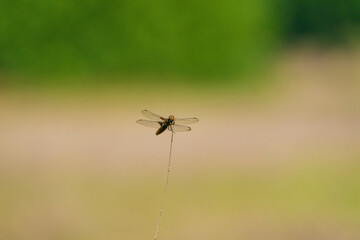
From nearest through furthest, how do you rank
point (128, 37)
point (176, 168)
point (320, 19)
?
point (176, 168)
point (128, 37)
point (320, 19)

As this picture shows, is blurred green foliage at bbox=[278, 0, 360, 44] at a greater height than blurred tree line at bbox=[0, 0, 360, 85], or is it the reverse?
blurred green foliage at bbox=[278, 0, 360, 44]

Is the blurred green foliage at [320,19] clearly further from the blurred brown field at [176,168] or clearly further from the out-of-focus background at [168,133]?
the blurred brown field at [176,168]

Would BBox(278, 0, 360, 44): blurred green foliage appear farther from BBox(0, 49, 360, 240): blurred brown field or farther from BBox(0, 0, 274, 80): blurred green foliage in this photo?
BBox(0, 49, 360, 240): blurred brown field

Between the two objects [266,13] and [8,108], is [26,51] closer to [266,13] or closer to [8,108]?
[8,108]

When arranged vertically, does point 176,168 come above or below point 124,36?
below

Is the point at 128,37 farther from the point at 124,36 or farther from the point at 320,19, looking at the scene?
the point at 320,19

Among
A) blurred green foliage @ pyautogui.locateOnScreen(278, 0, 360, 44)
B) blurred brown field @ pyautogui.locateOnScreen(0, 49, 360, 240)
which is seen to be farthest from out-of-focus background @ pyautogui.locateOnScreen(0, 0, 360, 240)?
blurred green foliage @ pyautogui.locateOnScreen(278, 0, 360, 44)

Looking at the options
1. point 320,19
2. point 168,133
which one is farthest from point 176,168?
point 320,19

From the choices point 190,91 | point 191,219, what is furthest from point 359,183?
point 190,91
